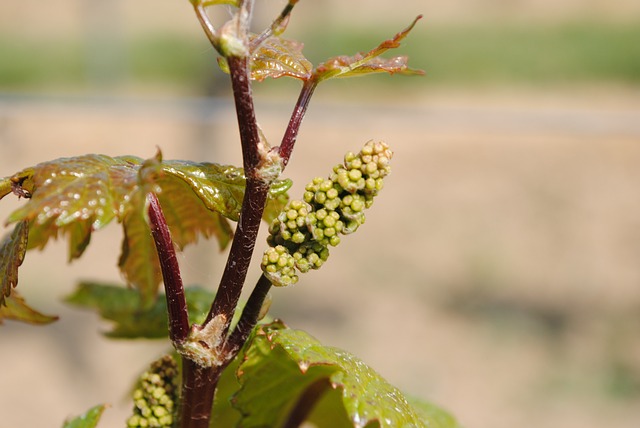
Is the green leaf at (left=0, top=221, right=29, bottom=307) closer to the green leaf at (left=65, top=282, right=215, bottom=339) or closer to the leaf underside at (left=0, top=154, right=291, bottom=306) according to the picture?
the leaf underside at (left=0, top=154, right=291, bottom=306)

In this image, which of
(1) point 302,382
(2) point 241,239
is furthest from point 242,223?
(1) point 302,382

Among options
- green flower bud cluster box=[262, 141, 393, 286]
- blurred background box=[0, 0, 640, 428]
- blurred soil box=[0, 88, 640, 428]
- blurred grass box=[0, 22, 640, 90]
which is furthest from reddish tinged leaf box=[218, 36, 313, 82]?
blurred grass box=[0, 22, 640, 90]

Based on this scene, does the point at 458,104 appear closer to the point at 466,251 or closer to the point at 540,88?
the point at 540,88

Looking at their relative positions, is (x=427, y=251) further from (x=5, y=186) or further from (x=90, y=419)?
(x=5, y=186)

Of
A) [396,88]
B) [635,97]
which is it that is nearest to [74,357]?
[396,88]

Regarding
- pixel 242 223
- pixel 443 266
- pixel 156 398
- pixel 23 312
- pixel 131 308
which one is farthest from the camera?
pixel 443 266

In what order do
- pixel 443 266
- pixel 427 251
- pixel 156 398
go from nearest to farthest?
1. pixel 156 398
2. pixel 443 266
3. pixel 427 251


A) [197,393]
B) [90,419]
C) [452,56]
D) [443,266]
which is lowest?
[443,266]

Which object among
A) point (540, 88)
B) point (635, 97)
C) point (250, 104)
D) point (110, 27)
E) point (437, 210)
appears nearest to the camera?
point (250, 104)
